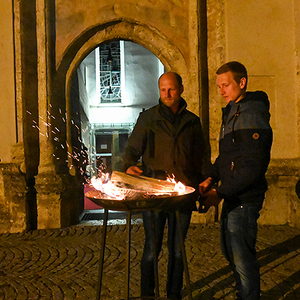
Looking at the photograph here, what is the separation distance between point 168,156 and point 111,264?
88.0 inches

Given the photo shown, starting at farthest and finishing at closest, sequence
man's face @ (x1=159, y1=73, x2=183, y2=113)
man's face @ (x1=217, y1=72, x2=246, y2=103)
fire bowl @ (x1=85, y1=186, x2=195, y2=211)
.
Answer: man's face @ (x1=159, y1=73, x2=183, y2=113) < man's face @ (x1=217, y1=72, x2=246, y2=103) < fire bowl @ (x1=85, y1=186, x2=195, y2=211)

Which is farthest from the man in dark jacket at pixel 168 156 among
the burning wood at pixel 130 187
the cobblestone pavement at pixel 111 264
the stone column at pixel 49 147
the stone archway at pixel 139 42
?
the stone archway at pixel 139 42

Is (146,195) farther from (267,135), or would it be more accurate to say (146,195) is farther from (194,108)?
(194,108)

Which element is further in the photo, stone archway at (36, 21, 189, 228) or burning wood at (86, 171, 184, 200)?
stone archway at (36, 21, 189, 228)

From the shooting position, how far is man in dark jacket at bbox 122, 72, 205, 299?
297cm

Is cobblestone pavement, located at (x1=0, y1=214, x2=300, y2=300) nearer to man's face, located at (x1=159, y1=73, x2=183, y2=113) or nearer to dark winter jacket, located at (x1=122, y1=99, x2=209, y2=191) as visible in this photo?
dark winter jacket, located at (x1=122, y1=99, x2=209, y2=191)

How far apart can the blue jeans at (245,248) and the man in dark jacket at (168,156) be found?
1.66ft

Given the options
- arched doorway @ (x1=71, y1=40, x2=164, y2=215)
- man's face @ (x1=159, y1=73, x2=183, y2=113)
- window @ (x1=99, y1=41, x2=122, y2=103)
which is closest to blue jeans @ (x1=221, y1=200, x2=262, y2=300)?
man's face @ (x1=159, y1=73, x2=183, y2=113)

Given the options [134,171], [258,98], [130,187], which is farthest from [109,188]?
[258,98]

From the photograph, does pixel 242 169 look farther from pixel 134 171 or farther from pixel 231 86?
pixel 134 171

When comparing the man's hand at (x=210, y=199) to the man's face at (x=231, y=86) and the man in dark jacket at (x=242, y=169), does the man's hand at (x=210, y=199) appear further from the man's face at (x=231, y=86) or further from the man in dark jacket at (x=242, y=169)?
the man's face at (x=231, y=86)

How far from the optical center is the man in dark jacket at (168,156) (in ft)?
9.74

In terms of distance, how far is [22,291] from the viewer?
377 cm

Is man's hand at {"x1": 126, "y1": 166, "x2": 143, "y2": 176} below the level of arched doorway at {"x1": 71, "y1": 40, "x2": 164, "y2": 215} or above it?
below
